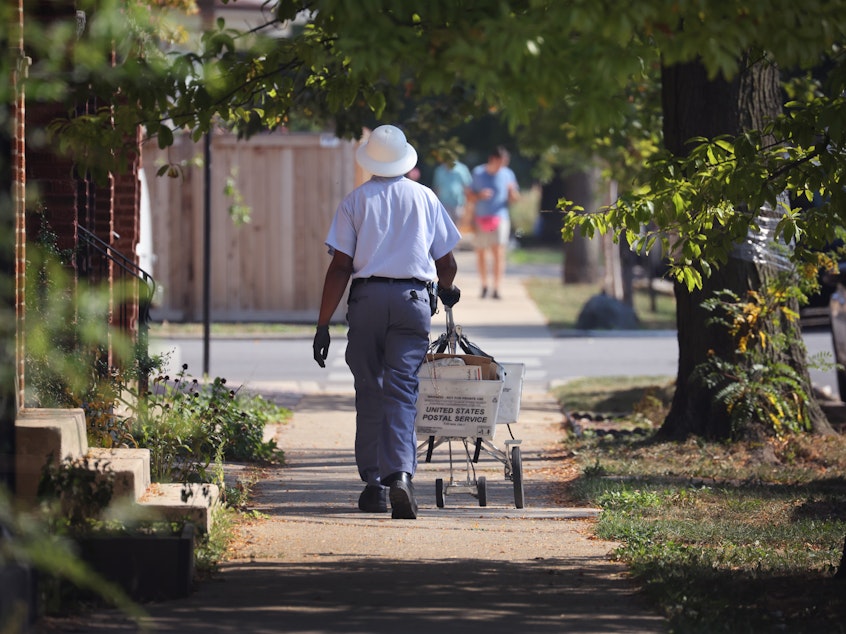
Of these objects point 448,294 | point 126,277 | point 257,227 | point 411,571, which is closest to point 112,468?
point 411,571

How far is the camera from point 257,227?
19891 millimetres

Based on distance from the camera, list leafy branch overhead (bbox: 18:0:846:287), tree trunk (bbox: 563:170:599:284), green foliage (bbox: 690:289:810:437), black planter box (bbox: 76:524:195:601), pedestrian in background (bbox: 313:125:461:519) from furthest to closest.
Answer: tree trunk (bbox: 563:170:599:284), green foliage (bbox: 690:289:810:437), pedestrian in background (bbox: 313:125:461:519), black planter box (bbox: 76:524:195:601), leafy branch overhead (bbox: 18:0:846:287)

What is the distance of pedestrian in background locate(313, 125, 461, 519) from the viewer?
7641mm

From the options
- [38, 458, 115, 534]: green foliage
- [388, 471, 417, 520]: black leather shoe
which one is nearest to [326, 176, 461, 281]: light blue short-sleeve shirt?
[388, 471, 417, 520]: black leather shoe

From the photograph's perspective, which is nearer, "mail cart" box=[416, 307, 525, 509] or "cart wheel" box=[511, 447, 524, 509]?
"mail cart" box=[416, 307, 525, 509]

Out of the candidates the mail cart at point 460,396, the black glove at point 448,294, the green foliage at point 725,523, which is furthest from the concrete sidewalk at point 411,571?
the black glove at point 448,294

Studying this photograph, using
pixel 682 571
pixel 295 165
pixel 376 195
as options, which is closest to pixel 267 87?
pixel 376 195

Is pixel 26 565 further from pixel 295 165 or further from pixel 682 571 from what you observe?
pixel 295 165

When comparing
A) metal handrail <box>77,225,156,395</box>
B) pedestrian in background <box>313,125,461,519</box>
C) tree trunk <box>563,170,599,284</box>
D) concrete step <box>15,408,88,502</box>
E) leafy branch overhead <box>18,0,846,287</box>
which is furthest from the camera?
tree trunk <box>563,170,599,284</box>

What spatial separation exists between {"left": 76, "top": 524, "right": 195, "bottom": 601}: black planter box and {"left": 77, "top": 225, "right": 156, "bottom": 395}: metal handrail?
284 cm

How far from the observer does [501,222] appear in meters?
23.3

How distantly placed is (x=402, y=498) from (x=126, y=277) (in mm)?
3887

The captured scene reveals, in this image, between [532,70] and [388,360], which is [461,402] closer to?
[388,360]

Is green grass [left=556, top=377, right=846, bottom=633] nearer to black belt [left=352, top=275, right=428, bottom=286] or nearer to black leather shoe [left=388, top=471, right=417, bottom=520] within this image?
black leather shoe [left=388, top=471, right=417, bottom=520]
